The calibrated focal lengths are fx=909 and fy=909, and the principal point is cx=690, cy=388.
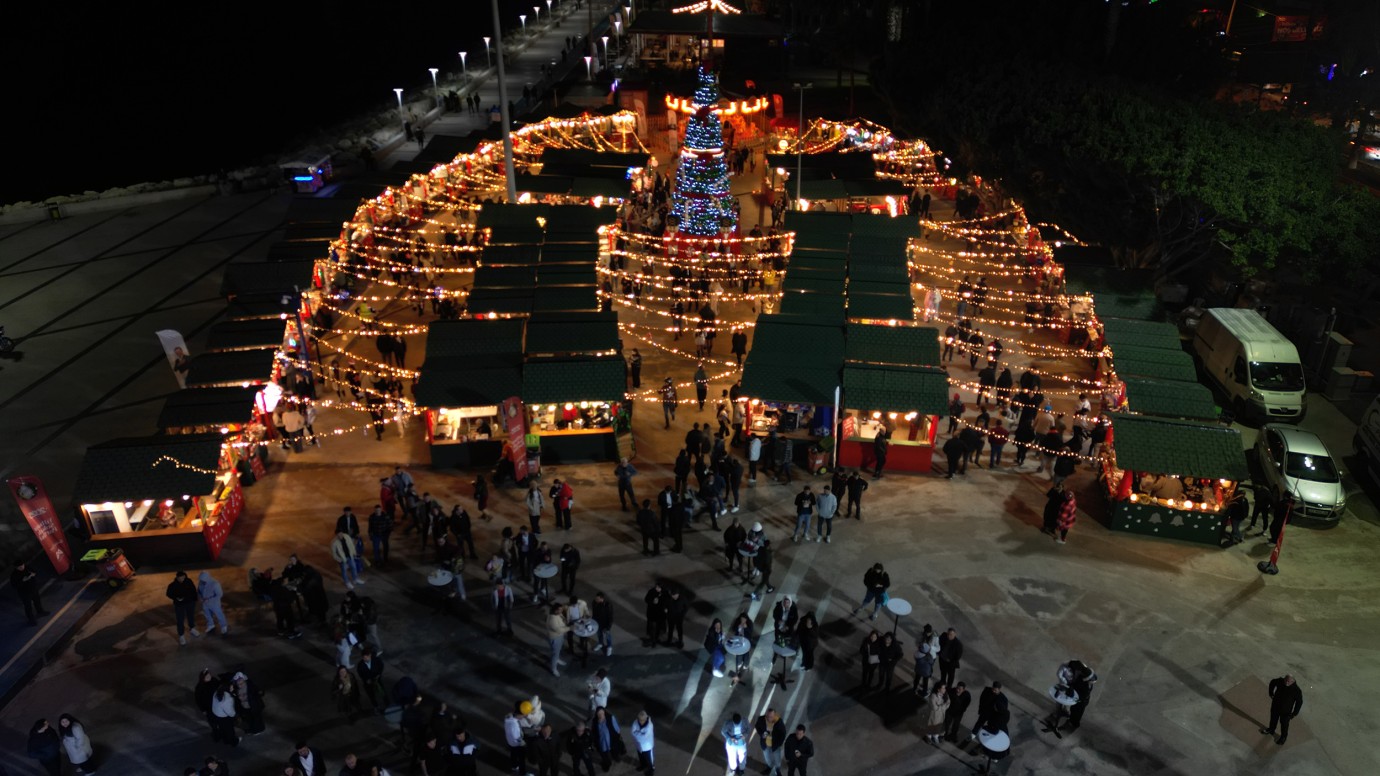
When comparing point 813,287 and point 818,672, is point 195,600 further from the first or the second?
point 813,287

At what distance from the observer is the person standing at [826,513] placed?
674 inches

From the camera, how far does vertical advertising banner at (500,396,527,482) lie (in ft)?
62.9

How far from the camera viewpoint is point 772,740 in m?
12.1

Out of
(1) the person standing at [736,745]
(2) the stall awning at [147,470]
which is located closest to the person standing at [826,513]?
(1) the person standing at [736,745]

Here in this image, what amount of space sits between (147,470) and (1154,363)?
21399 mm

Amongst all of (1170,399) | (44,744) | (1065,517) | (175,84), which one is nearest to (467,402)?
(44,744)

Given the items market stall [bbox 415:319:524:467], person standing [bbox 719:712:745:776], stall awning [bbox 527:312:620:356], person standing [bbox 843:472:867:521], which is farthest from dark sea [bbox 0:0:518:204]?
person standing [bbox 719:712:745:776]

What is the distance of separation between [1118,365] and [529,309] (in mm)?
14354

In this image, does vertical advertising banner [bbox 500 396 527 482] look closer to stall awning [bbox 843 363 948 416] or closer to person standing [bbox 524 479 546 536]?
person standing [bbox 524 479 546 536]

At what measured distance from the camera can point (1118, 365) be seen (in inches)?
829

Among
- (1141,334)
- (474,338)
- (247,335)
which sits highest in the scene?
(247,335)

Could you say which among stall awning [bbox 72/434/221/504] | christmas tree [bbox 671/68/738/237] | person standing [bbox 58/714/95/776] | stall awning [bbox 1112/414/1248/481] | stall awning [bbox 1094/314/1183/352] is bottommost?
person standing [bbox 58/714/95/776]

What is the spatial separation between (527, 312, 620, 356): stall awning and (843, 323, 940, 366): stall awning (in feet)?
18.5

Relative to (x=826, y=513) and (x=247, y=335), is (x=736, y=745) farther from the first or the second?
(x=247, y=335)
